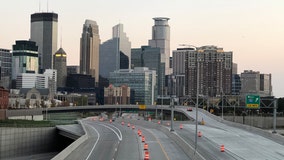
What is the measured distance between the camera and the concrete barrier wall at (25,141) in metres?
77.3

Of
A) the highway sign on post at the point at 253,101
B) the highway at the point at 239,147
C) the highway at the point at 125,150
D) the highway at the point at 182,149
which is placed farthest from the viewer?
the highway sign on post at the point at 253,101

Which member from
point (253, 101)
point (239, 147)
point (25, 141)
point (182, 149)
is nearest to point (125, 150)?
point (182, 149)

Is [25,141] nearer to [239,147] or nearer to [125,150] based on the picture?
[125,150]

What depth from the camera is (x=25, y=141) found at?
279 feet

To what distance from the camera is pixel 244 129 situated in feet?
289

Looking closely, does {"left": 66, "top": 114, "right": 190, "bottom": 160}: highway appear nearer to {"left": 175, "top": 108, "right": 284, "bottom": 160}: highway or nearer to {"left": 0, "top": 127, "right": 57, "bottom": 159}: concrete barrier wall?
{"left": 175, "top": 108, "right": 284, "bottom": 160}: highway

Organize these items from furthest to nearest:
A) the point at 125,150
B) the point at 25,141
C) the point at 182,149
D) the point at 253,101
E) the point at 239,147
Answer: the point at 253,101 → the point at 25,141 → the point at 239,147 → the point at 182,149 → the point at 125,150

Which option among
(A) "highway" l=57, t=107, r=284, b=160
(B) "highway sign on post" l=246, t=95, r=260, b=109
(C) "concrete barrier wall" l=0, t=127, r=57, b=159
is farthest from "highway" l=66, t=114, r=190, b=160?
(B) "highway sign on post" l=246, t=95, r=260, b=109

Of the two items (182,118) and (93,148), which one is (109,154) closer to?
(93,148)

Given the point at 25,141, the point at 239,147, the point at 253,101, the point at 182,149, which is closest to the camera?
the point at 182,149

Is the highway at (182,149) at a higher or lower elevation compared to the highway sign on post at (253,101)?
lower

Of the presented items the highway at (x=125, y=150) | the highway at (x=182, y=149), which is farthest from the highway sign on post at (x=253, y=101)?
the highway at (x=125, y=150)

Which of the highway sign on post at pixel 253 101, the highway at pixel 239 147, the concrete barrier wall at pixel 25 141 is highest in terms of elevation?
the highway sign on post at pixel 253 101

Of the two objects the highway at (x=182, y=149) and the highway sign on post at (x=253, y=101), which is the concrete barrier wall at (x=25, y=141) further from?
the highway sign on post at (x=253, y=101)
